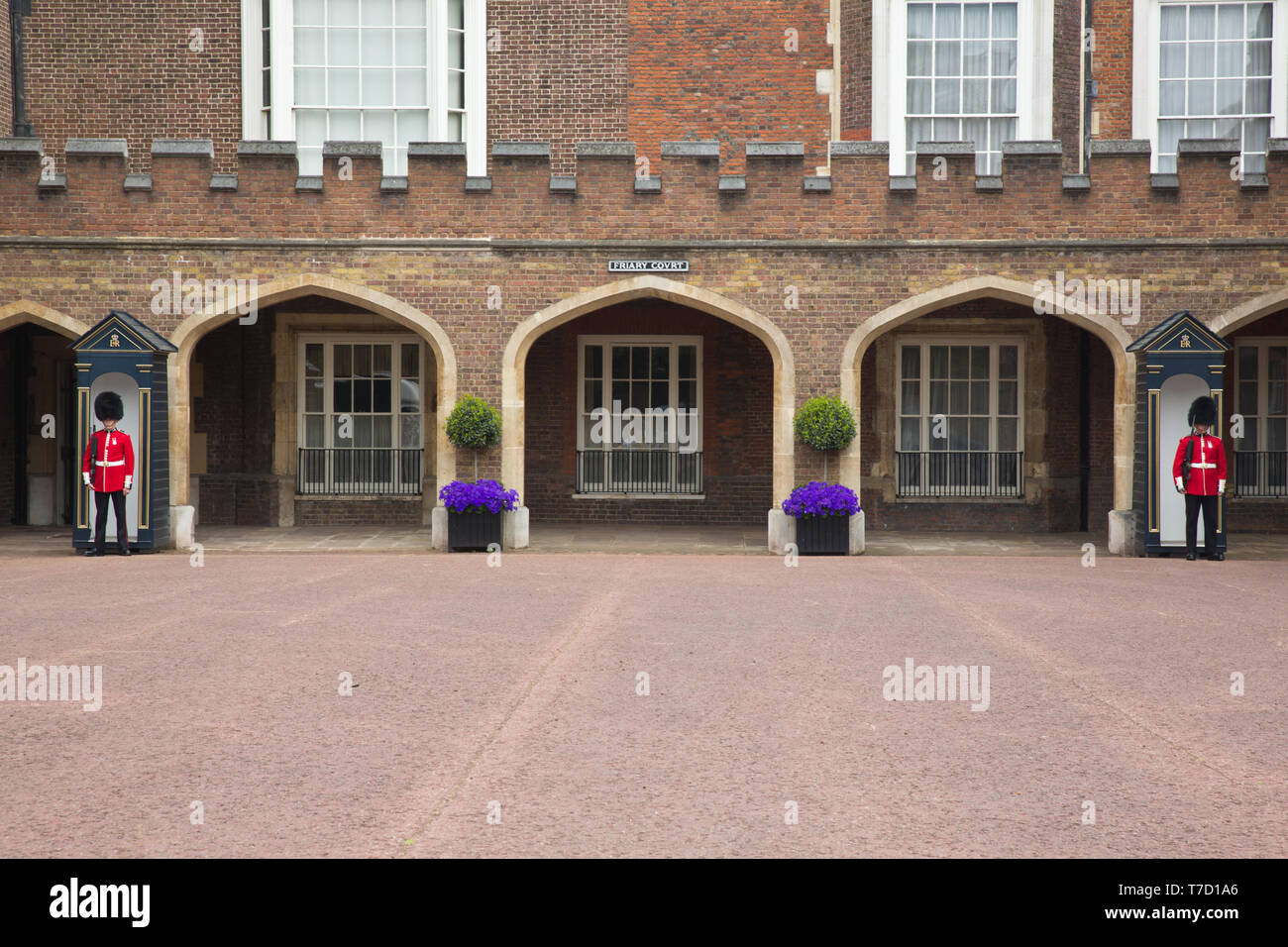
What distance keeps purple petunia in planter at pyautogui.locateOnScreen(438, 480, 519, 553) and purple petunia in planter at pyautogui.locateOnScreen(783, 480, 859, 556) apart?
3.48 metres

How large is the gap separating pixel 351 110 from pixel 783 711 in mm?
14050

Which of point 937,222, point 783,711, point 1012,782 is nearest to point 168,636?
point 783,711

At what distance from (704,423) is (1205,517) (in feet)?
23.8

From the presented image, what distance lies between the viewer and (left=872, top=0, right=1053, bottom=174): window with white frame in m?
17.7

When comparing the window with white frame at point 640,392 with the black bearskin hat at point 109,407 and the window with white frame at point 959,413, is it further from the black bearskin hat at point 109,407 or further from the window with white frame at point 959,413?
the black bearskin hat at point 109,407

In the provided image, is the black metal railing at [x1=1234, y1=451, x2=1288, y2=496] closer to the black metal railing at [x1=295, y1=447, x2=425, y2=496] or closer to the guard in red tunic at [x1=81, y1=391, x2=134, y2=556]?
the black metal railing at [x1=295, y1=447, x2=425, y2=496]

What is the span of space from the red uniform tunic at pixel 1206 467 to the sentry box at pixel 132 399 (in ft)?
39.2

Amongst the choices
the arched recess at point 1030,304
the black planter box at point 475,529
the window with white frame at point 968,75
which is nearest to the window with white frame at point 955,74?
the window with white frame at point 968,75

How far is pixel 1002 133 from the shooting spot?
17859 millimetres

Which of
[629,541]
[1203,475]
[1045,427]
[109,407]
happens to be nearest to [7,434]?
[109,407]

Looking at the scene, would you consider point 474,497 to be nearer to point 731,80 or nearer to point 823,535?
point 823,535

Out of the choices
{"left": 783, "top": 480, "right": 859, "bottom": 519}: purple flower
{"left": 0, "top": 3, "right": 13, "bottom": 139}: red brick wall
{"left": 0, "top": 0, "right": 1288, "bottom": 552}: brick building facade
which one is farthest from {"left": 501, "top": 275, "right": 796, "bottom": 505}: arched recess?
{"left": 0, "top": 3, "right": 13, "bottom": 139}: red brick wall

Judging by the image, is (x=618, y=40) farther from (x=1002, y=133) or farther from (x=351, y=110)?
(x=1002, y=133)

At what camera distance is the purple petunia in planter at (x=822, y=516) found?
15188 mm
